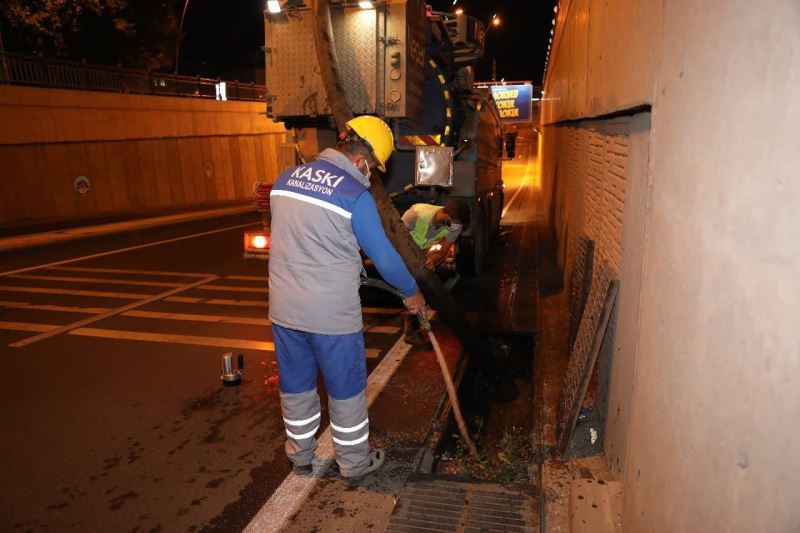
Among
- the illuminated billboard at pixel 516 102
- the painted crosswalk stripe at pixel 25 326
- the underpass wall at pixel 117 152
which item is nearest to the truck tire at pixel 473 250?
→ the painted crosswalk stripe at pixel 25 326

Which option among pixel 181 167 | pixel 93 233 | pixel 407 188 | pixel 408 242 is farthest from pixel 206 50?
pixel 408 242

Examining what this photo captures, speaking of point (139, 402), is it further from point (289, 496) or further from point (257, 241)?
point (257, 241)

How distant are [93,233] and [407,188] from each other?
10.2 meters

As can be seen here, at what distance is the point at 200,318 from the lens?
648cm

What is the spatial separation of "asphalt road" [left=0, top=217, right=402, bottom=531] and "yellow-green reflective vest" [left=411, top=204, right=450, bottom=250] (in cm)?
109

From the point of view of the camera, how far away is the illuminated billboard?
3284 centimetres

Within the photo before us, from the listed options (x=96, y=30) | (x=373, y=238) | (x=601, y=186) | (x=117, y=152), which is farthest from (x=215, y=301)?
(x=96, y=30)

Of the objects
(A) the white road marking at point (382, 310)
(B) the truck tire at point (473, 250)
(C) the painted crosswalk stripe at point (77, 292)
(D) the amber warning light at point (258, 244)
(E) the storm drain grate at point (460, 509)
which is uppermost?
(D) the amber warning light at point (258, 244)

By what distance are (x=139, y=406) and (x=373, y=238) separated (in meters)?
2.61

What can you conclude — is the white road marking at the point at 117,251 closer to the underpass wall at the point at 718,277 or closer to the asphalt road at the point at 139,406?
the asphalt road at the point at 139,406

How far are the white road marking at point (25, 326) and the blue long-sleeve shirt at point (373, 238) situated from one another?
5.02 meters

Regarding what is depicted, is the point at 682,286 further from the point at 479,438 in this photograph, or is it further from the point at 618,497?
the point at 479,438

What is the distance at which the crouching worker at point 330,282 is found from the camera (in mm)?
2949

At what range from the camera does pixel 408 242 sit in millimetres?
4297
